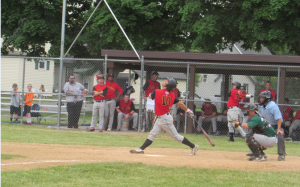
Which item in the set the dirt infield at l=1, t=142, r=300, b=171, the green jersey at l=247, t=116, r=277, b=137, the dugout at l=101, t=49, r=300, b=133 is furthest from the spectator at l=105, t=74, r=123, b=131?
the green jersey at l=247, t=116, r=277, b=137

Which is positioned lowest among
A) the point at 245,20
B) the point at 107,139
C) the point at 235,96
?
the point at 107,139

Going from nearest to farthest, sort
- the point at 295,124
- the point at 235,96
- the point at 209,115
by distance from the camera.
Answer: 1. the point at 235,96
2. the point at 295,124
3. the point at 209,115

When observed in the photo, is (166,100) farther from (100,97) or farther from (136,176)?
(100,97)

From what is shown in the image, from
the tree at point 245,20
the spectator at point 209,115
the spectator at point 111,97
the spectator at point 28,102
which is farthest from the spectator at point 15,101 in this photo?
the tree at point 245,20

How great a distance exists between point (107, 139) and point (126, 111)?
2.84m

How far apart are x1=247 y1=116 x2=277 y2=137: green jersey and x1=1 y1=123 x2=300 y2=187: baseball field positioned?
2.01 ft

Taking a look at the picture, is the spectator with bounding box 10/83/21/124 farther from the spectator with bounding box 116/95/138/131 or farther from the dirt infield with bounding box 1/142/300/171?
the dirt infield with bounding box 1/142/300/171

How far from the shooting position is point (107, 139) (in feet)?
38.1

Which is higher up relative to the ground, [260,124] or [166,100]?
[166,100]

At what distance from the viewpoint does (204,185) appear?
5637 mm

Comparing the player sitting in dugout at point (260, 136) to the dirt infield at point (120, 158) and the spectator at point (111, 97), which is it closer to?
the dirt infield at point (120, 158)

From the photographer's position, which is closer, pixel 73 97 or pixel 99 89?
pixel 99 89

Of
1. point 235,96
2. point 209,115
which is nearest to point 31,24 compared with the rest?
point 209,115

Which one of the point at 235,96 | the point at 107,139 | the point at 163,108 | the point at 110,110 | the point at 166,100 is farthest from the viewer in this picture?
the point at 110,110
